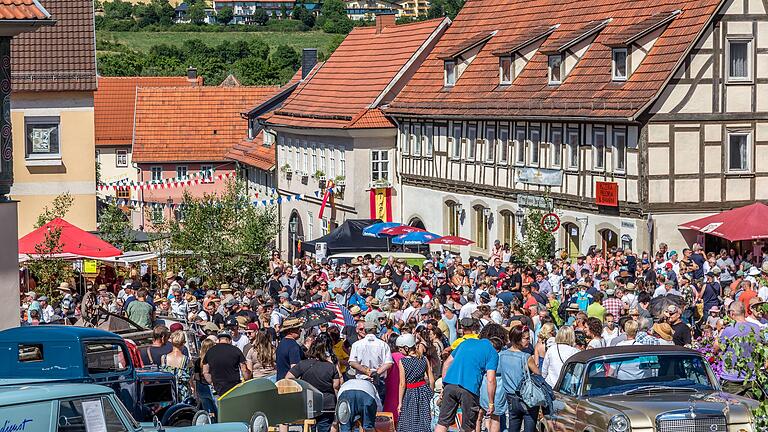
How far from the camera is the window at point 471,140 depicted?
162ft

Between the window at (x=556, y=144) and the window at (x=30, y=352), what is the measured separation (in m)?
28.5

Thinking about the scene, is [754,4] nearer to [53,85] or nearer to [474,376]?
[53,85]

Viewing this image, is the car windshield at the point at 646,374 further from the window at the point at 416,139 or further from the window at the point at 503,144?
the window at the point at 416,139

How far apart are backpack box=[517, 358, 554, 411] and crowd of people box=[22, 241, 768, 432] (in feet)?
0.31

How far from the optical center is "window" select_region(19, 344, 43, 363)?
16953 millimetres

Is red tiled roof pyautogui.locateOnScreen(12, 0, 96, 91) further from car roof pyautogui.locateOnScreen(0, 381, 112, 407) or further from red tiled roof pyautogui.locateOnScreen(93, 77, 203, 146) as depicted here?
red tiled roof pyautogui.locateOnScreen(93, 77, 203, 146)

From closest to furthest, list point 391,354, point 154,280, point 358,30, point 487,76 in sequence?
1. point 391,354
2. point 154,280
3. point 487,76
4. point 358,30

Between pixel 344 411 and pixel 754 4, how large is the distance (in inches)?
1033

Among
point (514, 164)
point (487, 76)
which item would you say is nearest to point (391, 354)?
point (514, 164)

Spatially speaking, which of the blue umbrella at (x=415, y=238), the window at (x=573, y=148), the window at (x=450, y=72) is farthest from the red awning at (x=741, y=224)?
the window at (x=450, y=72)

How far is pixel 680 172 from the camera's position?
4003cm

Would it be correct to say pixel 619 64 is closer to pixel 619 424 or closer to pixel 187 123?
pixel 619 424

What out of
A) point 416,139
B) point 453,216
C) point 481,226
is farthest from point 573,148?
point 416,139

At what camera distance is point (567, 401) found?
1675 centimetres
